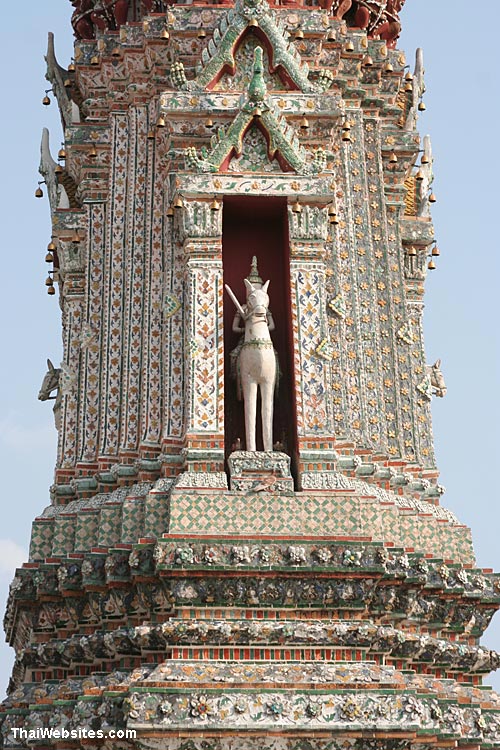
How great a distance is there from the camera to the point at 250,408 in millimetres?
17578

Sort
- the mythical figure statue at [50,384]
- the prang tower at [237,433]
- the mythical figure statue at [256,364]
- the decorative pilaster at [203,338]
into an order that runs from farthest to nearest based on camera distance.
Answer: the mythical figure statue at [50,384], the mythical figure statue at [256,364], the decorative pilaster at [203,338], the prang tower at [237,433]

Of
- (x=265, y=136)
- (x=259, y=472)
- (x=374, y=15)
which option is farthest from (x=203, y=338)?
(x=374, y=15)

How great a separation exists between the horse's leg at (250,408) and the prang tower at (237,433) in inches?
10.8

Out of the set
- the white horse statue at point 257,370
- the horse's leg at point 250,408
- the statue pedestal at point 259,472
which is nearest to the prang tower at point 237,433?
the statue pedestal at point 259,472

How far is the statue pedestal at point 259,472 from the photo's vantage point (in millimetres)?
17031

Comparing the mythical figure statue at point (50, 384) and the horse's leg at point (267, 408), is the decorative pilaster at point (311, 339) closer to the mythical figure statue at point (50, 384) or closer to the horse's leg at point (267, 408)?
the horse's leg at point (267, 408)

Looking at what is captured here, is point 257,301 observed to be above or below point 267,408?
above

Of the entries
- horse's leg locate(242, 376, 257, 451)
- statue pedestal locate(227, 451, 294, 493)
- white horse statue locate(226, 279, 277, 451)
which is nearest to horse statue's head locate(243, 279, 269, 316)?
white horse statue locate(226, 279, 277, 451)

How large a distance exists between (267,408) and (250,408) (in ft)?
0.68

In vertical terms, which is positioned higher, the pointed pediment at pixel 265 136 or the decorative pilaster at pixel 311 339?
the pointed pediment at pixel 265 136

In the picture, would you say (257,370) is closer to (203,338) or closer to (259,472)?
(203,338)

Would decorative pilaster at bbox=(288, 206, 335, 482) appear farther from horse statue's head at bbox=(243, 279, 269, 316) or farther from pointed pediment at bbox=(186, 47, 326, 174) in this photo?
pointed pediment at bbox=(186, 47, 326, 174)

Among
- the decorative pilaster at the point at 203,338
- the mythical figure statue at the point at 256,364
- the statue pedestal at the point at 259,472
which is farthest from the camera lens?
the mythical figure statue at the point at 256,364

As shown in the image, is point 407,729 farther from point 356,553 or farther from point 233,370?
point 233,370
